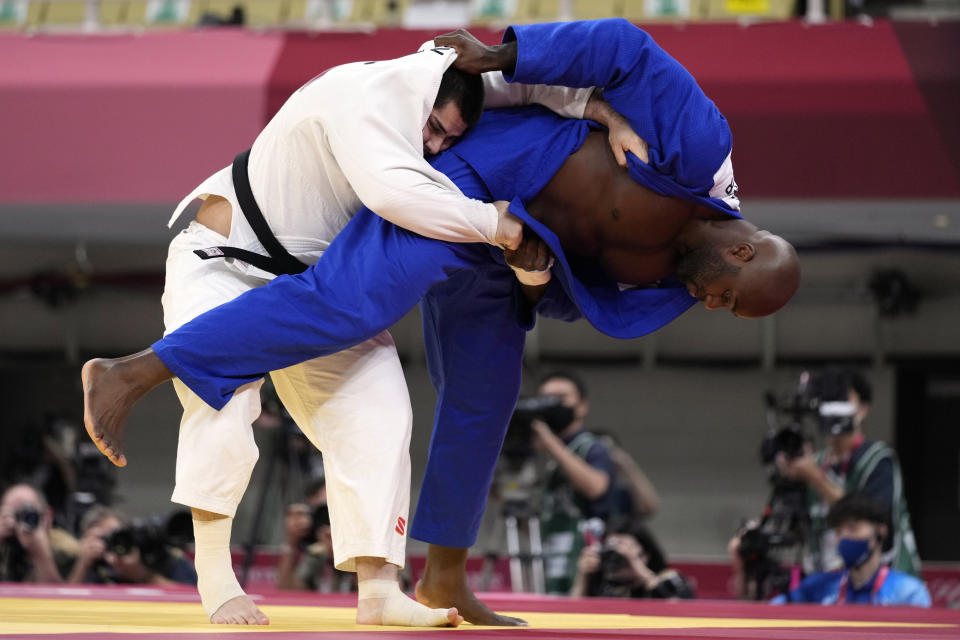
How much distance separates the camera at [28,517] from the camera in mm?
4469

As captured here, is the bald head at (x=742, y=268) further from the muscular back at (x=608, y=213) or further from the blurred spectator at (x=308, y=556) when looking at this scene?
the blurred spectator at (x=308, y=556)

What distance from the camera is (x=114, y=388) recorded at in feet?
5.85

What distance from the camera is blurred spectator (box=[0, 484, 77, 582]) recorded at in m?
4.52

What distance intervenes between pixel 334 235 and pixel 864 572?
91.9 inches

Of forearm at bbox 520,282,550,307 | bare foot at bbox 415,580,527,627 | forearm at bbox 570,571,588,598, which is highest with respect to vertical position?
forearm at bbox 520,282,550,307

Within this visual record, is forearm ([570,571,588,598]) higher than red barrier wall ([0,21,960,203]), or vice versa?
red barrier wall ([0,21,960,203])

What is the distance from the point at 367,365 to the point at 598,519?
253cm

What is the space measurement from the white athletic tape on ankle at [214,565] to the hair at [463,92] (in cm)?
77

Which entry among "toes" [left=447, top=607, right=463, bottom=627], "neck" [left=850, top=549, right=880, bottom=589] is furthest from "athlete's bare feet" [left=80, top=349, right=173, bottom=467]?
"neck" [left=850, top=549, right=880, bottom=589]

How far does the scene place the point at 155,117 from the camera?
4.99 meters

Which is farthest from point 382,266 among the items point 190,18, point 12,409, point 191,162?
point 12,409

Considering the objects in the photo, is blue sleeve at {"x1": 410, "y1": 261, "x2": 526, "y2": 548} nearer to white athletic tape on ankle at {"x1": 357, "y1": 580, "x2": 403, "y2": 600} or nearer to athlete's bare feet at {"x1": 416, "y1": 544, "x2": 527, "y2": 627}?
athlete's bare feet at {"x1": 416, "y1": 544, "x2": 527, "y2": 627}

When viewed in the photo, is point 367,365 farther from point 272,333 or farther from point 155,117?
point 155,117

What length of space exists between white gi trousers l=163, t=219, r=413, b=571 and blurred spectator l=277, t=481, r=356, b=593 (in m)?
2.55
